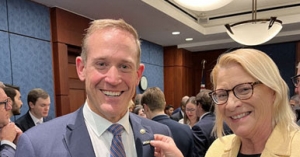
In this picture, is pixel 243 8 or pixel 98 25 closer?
pixel 98 25

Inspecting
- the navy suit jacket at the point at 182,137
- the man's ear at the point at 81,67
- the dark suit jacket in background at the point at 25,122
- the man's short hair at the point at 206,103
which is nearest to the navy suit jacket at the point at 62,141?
the man's ear at the point at 81,67

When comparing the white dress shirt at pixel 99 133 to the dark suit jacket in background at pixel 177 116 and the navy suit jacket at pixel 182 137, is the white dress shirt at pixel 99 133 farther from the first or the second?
the dark suit jacket in background at pixel 177 116

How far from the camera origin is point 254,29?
3.74 m

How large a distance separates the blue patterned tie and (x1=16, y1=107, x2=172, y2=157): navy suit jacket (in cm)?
8

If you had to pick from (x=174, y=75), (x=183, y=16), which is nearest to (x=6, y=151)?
(x=183, y=16)

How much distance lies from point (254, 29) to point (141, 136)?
2.98 metres

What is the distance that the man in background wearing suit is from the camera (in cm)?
108

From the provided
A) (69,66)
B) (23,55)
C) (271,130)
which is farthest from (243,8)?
(271,130)

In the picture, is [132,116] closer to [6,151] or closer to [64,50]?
[6,151]

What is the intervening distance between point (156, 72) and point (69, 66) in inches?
123

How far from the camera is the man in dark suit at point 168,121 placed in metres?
2.75

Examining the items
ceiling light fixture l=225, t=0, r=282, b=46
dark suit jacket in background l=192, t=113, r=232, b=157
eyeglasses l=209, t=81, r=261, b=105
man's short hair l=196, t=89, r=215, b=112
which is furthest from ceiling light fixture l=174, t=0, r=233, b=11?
eyeglasses l=209, t=81, r=261, b=105

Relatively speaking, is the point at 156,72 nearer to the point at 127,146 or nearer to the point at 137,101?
the point at 137,101

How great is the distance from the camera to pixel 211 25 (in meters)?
6.92
